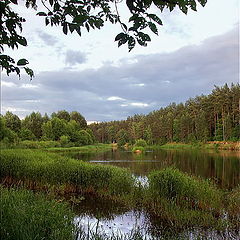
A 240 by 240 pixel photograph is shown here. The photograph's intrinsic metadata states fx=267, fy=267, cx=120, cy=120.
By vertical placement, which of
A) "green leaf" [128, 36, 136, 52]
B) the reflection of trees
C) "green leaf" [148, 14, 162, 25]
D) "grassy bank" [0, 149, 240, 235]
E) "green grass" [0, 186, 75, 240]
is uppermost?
"green leaf" [148, 14, 162, 25]

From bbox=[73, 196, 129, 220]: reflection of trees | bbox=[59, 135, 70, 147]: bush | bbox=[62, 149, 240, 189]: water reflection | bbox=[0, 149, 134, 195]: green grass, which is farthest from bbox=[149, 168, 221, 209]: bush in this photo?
bbox=[59, 135, 70, 147]: bush

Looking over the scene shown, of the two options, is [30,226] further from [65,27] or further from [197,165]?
[197,165]

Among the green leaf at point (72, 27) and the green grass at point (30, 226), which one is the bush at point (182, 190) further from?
the green leaf at point (72, 27)

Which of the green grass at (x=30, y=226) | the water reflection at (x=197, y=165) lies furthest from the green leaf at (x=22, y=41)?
the water reflection at (x=197, y=165)

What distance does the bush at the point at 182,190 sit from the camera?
990cm

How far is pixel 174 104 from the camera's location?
113 m

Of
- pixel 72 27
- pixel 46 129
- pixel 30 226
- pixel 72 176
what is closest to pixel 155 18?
pixel 72 27

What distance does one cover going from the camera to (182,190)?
1013 centimetres

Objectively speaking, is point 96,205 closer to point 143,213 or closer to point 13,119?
point 143,213

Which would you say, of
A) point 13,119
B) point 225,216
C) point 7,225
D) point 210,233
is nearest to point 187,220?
point 210,233

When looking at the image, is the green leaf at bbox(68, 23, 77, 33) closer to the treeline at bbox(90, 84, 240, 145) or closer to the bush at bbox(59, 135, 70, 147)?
the treeline at bbox(90, 84, 240, 145)

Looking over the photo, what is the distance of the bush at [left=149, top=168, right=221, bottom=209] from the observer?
32.5 feet

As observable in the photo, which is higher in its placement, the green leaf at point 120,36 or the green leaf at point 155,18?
the green leaf at point 155,18

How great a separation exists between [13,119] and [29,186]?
61200 mm
